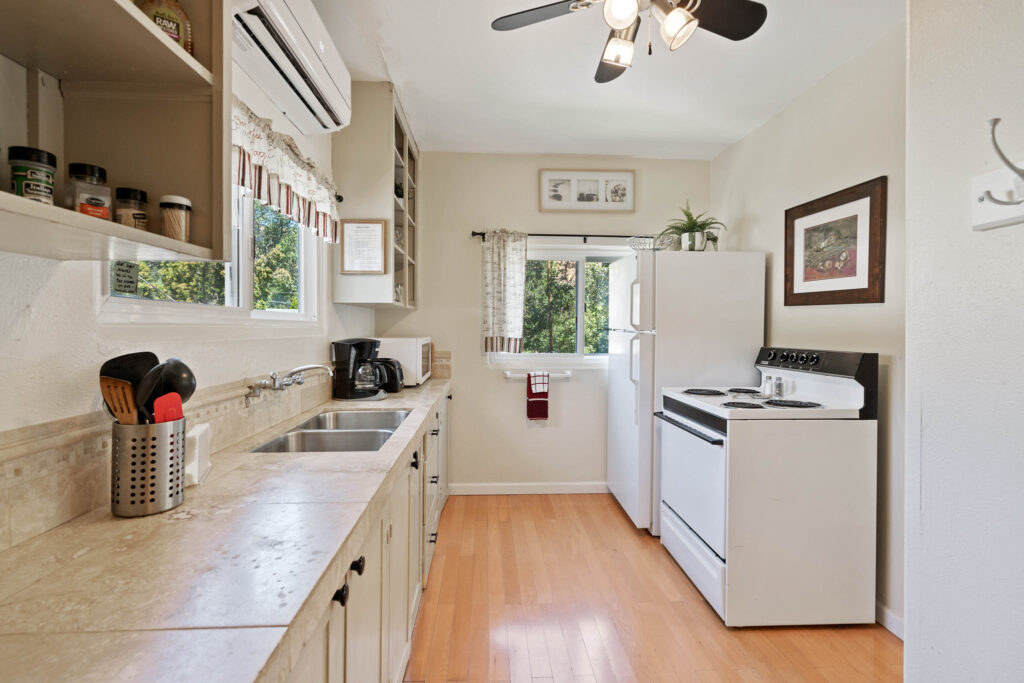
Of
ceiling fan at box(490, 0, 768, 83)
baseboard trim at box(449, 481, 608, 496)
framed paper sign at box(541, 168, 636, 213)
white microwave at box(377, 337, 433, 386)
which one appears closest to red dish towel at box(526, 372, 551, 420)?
baseboard trim at box(449, 481, 608, 496)

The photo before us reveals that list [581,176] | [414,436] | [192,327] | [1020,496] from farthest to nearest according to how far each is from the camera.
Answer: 1. [581,176]
2. [414,436]
3. [192,327]
4. [1020,496]

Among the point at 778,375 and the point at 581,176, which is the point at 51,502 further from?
the point at 581,176

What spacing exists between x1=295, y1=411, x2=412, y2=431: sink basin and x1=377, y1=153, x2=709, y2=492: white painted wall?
58.3 inches

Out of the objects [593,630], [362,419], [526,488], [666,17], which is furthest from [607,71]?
[526,488]

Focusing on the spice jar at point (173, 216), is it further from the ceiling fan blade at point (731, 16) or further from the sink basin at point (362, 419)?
the ceiling fan blade at point (731, 16)

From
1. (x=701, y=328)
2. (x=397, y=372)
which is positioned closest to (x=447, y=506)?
(x=397, y=372)

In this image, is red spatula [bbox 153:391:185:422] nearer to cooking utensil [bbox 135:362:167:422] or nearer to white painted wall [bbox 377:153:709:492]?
cooking utensil [bbox 135:362:167:422]

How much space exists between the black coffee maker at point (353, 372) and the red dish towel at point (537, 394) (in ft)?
4.26

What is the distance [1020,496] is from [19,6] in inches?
68.2

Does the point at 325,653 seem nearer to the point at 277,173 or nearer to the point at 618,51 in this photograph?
the point at 277,173

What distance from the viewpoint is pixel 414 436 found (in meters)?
1.74

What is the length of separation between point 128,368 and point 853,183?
288 cm

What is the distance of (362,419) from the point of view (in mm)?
2186

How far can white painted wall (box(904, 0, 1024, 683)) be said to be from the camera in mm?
844
